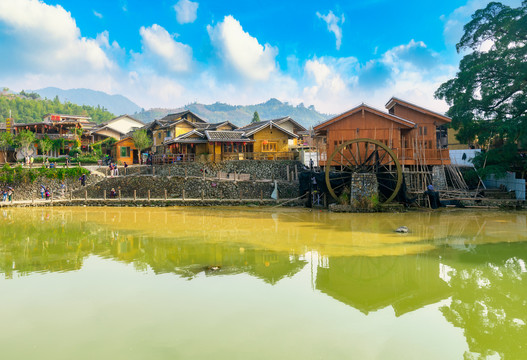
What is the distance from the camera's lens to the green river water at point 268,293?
7.03 meters

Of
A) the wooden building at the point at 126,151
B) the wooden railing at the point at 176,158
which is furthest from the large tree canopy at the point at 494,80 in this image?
the wooden building at the point at 126,151

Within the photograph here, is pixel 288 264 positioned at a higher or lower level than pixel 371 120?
lower

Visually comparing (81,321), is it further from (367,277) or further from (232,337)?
(367,277)

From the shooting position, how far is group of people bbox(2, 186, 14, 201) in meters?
29.7

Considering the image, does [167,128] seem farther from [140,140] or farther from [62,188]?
[62,188]

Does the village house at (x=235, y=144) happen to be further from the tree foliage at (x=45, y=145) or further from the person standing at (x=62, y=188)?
the tree foliage at (x=45, y=145)

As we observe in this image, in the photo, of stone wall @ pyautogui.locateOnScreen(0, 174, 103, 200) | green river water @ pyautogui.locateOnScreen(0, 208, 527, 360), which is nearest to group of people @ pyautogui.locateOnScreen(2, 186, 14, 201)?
stone wall @ pyautogui.locateOnScreen(0, 174, 103, 200)

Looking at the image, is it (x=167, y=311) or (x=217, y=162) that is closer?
(x=167, y=311)

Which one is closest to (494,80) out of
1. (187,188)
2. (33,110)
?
(187,188)

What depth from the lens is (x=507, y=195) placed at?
2436 cm

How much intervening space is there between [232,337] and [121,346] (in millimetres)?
2174

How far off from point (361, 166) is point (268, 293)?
16917 millimetres

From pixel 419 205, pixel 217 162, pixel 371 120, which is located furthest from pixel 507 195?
pixel 217 162

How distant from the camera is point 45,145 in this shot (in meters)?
41.8
